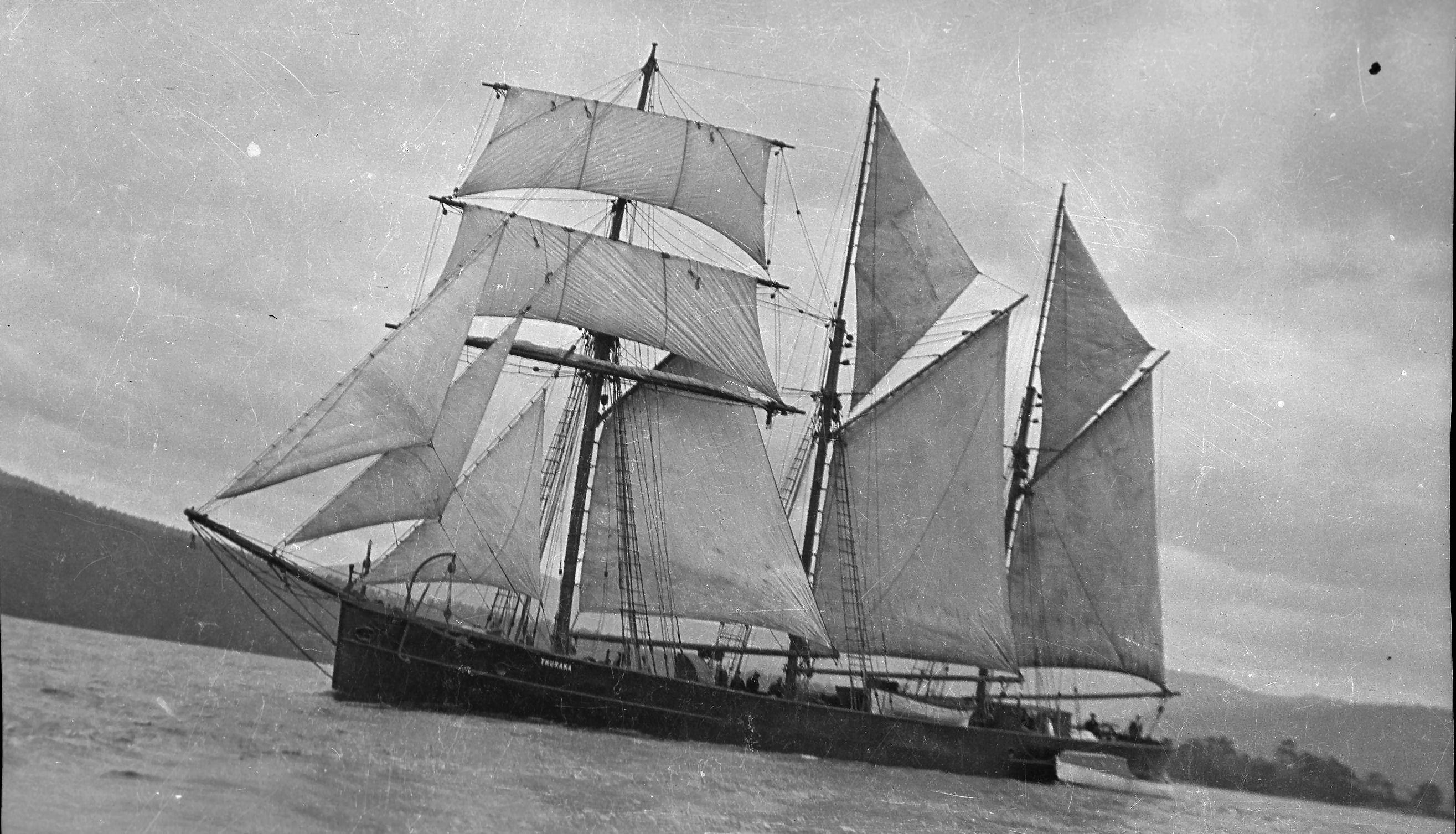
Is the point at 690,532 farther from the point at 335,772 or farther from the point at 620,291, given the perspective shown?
the point at 335,772

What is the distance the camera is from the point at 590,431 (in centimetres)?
3206

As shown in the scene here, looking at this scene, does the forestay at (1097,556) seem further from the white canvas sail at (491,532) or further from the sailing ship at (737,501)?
the white canvas sail at (491,532)

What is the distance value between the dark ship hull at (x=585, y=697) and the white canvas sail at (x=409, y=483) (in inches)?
113

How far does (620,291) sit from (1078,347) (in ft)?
45.6

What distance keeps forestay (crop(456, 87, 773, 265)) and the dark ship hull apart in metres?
10.1

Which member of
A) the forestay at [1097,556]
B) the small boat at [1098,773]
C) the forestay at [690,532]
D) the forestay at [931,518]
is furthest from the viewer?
the small boat at [1098,773]

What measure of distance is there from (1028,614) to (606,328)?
15.4m

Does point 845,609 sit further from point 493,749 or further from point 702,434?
point 493,749

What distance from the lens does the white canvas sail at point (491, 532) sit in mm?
27109

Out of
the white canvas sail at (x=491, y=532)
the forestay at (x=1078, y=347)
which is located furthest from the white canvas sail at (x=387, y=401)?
the forestay at (x=1078, y=347)

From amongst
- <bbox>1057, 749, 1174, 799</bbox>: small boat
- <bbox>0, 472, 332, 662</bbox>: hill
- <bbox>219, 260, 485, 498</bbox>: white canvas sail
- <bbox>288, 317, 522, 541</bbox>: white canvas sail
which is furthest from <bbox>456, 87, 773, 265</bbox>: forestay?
<bbox>1057, 749, 1174, 799</bbox>: small boat

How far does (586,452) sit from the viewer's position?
1252 inches

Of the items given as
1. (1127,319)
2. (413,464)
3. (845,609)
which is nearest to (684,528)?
(845,609)

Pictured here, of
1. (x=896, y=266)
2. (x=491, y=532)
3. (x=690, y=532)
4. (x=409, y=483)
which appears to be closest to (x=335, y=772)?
(x=409, y=483)
